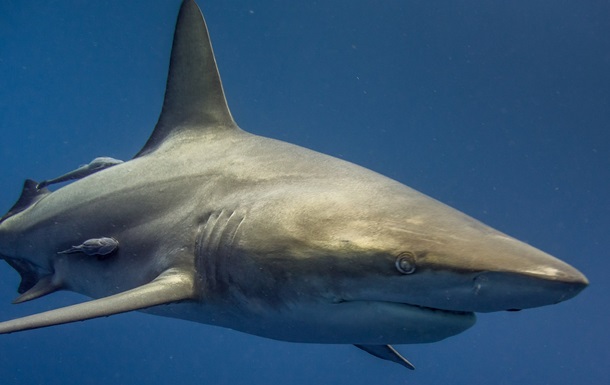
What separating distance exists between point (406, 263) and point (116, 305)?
180cm

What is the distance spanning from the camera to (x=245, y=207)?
3.51m

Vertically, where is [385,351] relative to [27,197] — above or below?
below

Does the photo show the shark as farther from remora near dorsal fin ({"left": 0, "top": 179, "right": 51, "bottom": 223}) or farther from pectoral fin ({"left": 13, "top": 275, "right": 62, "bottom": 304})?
remora near dorsal fin ({"left": 0, "top": 179, "right": 51, "bottom": 223})

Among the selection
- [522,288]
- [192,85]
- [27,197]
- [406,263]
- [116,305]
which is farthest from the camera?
[27,197]

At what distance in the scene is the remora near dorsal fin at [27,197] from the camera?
230 inches

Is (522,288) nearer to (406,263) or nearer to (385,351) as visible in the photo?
(406,263)

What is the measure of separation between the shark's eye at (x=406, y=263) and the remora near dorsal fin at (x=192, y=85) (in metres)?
2.81

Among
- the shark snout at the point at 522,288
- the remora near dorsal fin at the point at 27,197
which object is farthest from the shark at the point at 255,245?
the remora near dorsal fin at the point at 27,197

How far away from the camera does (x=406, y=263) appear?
2.40 metres

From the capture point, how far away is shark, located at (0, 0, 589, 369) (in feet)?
7.75

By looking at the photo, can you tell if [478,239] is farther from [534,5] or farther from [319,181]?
[534,5]

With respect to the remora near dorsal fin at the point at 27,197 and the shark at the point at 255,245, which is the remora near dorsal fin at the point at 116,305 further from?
the remora near dorsal fin at the point at 27,197

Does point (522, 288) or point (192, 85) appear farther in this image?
point (192, 85)

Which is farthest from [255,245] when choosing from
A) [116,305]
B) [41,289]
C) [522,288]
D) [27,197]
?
[27,197]
